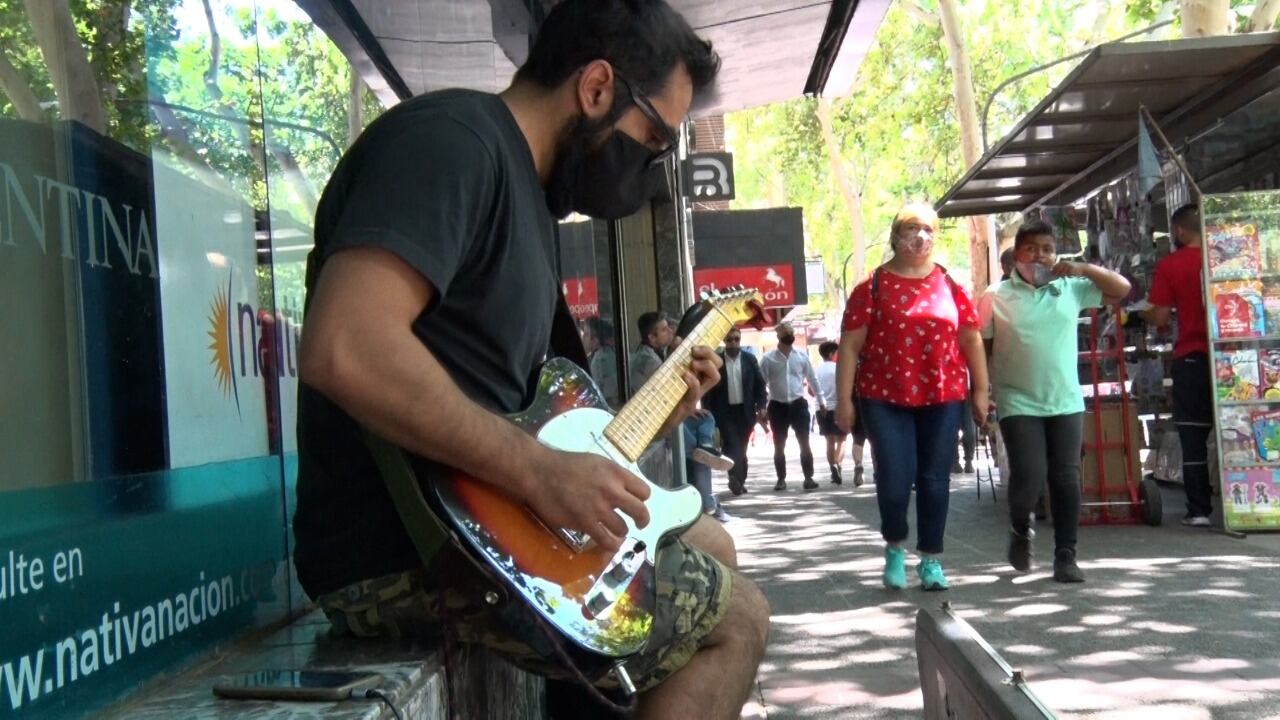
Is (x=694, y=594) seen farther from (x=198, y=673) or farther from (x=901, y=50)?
(x=901, y=50)

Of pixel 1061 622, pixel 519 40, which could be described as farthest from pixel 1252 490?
pixel 519 40

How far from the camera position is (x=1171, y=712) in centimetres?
408

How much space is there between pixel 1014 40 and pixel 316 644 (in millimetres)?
27817

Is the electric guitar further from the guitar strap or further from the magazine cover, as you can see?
the magazine cover

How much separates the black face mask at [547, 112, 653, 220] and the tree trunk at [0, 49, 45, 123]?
0.86 meters

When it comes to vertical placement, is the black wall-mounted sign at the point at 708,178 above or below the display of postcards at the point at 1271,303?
above

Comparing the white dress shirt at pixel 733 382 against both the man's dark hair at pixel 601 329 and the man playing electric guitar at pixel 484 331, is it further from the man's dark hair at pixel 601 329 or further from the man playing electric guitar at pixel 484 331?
the man playing electric guitar at pixel 484 331

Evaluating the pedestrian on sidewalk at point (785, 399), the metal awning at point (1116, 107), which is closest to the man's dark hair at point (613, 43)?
the metal awning at point (1116, 107)

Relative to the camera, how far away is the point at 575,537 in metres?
1.90

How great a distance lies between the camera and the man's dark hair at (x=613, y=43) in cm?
223

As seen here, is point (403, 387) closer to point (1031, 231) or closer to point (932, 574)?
point (932, 574)

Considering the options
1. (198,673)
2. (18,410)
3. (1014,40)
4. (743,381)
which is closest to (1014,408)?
(198,673)

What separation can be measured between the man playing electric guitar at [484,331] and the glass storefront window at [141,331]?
249mm

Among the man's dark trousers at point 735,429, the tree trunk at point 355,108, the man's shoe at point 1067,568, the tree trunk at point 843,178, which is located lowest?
the man's shoe at point 1067,568
